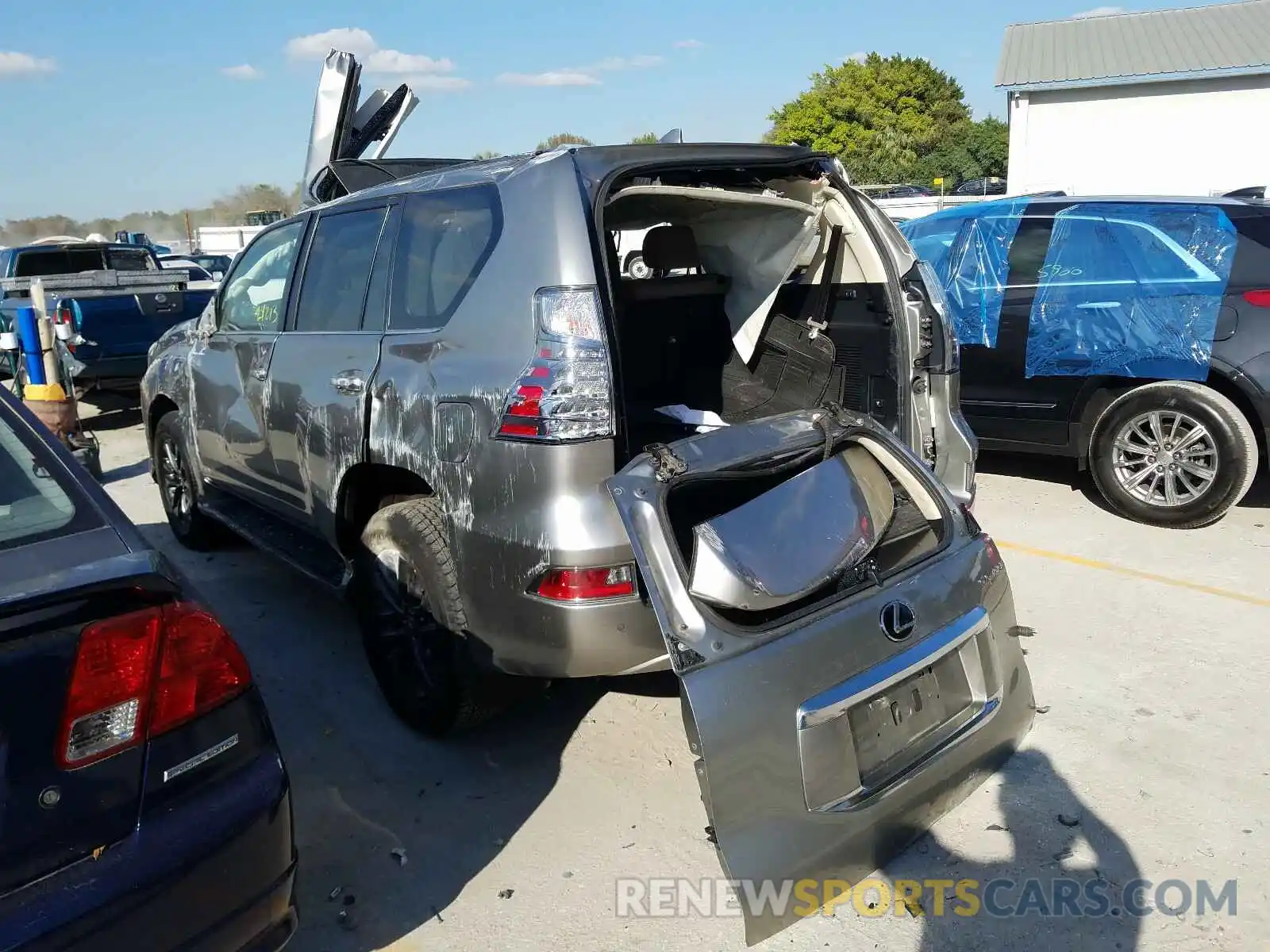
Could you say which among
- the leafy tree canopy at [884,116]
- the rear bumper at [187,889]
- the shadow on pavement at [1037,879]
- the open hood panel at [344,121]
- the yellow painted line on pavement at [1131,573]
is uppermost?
the leafy tree canopy at [884,116]

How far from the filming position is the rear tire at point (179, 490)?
215 inches

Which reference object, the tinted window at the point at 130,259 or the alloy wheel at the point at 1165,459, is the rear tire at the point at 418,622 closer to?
the alloy wheel at the point at 1165,459

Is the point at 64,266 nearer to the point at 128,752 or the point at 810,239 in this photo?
the point at 810,239

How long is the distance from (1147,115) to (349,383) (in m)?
25.2

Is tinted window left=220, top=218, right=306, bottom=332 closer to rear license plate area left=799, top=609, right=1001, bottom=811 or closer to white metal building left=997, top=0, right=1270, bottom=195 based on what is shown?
rear license plate area left=799, top=609, right=1001, bottom=811

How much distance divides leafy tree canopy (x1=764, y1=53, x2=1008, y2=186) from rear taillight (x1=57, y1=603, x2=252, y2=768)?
51.1m

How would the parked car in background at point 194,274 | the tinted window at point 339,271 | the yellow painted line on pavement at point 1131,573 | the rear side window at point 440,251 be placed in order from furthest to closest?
the parked car in background at point 194,274, the yellow painted line on pavement at point 1131,573, the tinted window at point 339,271, the rear side window at point 440,251

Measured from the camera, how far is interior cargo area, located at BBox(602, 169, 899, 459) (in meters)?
3.72

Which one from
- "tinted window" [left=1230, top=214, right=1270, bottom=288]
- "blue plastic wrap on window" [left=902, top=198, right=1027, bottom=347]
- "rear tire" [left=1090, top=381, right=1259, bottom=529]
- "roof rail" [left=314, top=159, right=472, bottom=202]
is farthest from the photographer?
"blue plastic wrap on window" [left=902, top=198, right=1027, bottom=347]

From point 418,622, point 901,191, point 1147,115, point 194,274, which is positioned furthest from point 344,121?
point 901,191

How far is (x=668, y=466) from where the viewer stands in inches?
103

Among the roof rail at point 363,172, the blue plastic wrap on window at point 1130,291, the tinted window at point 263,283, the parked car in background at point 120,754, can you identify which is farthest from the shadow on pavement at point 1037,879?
the roof rail at point 363,172

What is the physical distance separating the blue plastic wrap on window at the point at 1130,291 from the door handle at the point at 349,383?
14.2ft

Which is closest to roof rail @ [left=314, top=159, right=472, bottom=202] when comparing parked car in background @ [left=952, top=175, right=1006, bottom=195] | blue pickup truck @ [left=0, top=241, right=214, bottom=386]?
blue pickup truck @ [left=0, top=241, right=214, bottom=386]
